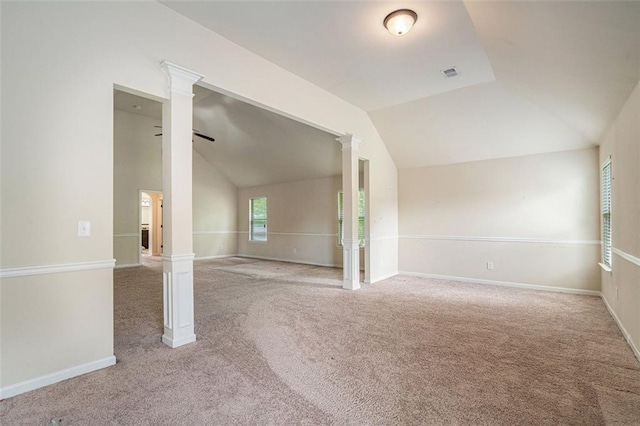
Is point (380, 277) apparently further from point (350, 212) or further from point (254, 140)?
point (254, 140)

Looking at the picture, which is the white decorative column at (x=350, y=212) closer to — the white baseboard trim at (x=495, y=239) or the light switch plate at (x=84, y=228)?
the white baseboard trim at (x=495, y=239)

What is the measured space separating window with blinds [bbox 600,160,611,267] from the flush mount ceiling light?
3308 millimetres

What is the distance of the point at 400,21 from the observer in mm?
2730

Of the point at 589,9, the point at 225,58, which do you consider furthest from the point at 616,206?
the point at 225,58

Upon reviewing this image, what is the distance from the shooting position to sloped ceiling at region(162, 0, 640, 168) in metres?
2.36

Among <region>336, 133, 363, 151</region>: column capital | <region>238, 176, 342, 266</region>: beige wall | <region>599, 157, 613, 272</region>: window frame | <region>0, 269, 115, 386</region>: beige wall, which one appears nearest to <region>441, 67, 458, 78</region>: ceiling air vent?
<region>336, 133, 363, 151</region>: column capital

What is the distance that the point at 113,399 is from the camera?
198 centimetres

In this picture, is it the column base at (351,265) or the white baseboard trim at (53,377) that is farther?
the column base at (351,265)

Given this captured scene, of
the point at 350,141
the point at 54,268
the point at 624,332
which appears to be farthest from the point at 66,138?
the point at 624,332

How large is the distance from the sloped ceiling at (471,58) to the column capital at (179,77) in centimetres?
52

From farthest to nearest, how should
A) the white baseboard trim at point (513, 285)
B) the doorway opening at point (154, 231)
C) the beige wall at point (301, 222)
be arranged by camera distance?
the doorway opening at point (154, 231) → the beige wall at point (301, 222) → the white baseboard trim at point (513, 285)

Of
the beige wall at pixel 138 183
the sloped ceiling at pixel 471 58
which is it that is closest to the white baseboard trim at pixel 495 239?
the sloped ceiling at pixel 471 58

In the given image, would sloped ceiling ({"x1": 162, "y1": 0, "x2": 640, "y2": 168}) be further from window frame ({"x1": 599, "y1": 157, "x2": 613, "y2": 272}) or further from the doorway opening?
the doorway opening

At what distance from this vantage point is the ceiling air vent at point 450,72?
3.79 m
